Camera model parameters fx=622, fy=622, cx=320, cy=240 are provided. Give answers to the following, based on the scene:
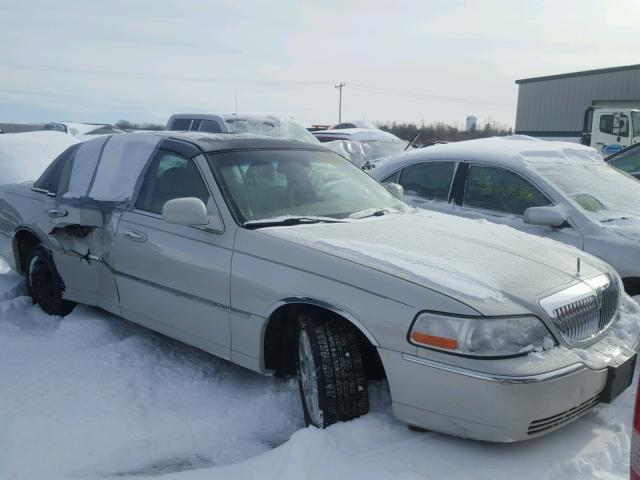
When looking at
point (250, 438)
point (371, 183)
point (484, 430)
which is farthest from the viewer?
point (371, 183)

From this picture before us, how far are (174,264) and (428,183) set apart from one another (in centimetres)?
297

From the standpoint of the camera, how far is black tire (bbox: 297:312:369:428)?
2.97 m

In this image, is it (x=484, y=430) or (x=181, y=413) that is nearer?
(x=484, y=430)

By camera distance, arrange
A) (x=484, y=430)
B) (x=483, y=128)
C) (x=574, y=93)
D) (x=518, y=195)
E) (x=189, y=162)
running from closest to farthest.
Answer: (x=484, y=430) < (x=189, y=162) < (x=518, y=195) < (x=574, y=93) < (x=483, y=128)

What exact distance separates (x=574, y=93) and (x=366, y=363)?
Result: 34.3 m

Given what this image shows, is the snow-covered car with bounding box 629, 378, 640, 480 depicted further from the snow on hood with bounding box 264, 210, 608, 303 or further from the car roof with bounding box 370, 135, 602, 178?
the car roof with bounding box 370, 135, 602, 178

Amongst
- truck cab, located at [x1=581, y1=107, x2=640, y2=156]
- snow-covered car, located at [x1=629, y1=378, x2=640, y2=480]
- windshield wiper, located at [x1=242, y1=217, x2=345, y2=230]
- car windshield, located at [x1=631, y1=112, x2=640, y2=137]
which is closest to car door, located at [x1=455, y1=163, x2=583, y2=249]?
windshield wiper, located at [x1=242, y1=217, x2=345, y2=230]

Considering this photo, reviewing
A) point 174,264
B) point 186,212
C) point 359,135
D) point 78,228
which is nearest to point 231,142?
point 186,212

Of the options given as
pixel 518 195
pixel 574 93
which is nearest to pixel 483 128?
pixel 574 93

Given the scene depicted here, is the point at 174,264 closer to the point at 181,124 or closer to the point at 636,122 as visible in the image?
the point at 181,124

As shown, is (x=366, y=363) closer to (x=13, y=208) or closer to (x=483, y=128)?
(x=13, y=208)

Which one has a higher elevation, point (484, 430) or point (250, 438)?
point (484, 430)

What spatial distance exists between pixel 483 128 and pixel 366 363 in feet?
167

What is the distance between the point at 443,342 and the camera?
2.66 meters
